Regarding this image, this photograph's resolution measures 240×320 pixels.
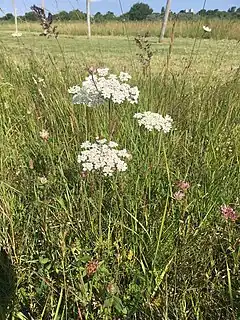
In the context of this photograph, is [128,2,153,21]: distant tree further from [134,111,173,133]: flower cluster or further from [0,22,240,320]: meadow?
[134,111,173,133]: flower cluster

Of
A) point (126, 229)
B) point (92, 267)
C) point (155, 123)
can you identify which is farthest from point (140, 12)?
point (92, 267)

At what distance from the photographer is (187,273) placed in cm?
136

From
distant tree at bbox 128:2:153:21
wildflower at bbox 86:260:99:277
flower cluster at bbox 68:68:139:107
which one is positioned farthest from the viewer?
distant tree at bbox 128:2:153:21

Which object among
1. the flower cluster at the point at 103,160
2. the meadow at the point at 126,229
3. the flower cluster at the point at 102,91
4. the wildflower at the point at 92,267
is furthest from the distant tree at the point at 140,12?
the wildflower at the point at 92,267

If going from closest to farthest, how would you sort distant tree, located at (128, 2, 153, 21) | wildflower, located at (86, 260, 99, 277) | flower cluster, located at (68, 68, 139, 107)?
wildflower, located at (86, 260, 99, 277) < flower cluster, located at (68, 68, 139, 107) < distant tree, located at (128, 2, 153, 21)

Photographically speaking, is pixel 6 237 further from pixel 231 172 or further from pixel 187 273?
pixel 231 172

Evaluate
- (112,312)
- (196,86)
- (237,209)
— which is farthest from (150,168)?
(196,86)

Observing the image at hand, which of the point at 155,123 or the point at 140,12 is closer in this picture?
the point at 155,123

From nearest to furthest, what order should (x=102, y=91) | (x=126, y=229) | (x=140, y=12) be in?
1. (x=102, y=91)
2. (x=126, y=229)
3. (x=140, y=12)

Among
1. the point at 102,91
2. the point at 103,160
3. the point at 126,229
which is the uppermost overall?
the point at 102,91

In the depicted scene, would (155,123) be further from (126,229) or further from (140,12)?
(140,12)

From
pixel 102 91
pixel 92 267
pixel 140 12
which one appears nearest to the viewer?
pixel 92 267

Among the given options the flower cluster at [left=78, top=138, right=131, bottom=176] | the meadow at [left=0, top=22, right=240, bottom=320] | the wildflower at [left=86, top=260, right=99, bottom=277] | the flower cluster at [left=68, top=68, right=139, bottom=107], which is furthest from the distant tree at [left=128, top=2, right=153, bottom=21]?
the wildflower at [left=86, top=260, right=99, bottom=277]

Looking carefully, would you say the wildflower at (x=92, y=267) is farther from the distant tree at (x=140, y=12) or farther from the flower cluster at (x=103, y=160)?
the distant tree at (x=140, y=12)
